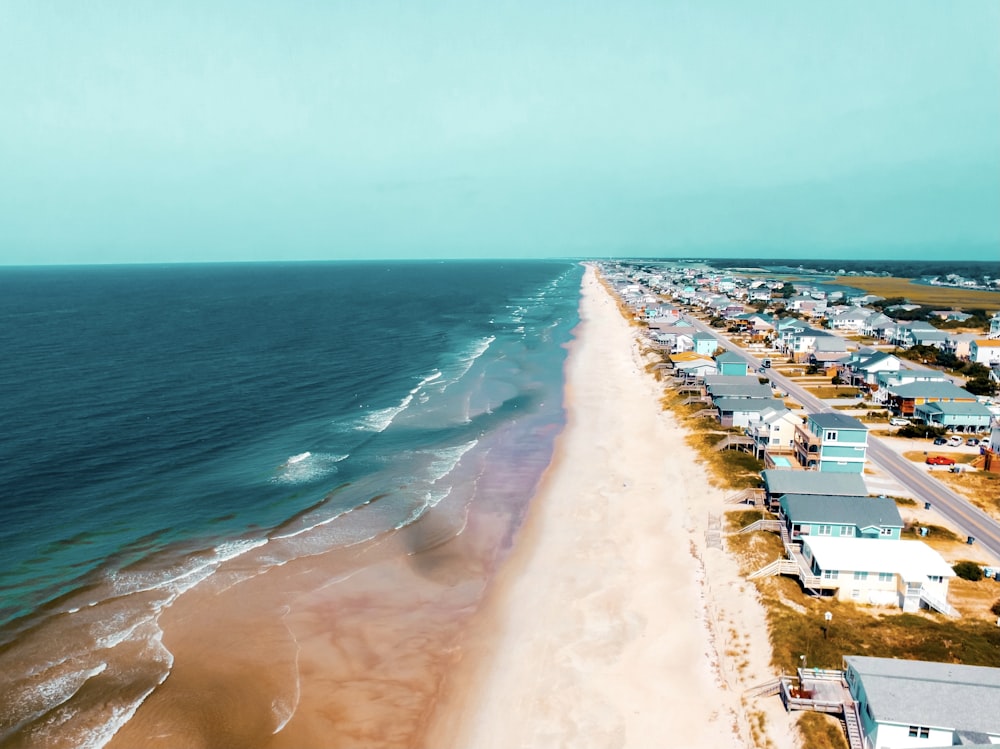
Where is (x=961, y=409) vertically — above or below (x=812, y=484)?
above

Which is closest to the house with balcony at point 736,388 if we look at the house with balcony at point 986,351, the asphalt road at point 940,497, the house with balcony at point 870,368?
the asphalt road at point 940,497

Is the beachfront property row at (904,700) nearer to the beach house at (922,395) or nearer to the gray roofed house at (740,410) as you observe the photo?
the gray roofed house at (740,410)

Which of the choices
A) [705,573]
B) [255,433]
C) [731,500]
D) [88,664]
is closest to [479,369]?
[255,433]

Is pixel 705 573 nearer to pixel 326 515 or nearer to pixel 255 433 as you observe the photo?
pixel 326 515

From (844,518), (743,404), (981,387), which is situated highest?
(743,404)

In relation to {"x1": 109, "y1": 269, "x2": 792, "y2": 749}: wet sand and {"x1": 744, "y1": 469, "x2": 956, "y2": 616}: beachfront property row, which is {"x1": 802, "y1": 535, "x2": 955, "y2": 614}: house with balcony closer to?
{"x1": 744, "y1": 469, "x2": 956, "y2": 616}: beachfront property row

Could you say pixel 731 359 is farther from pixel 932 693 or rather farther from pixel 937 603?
pixel 932 693

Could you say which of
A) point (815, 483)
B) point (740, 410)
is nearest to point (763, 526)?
point (815, 483)
